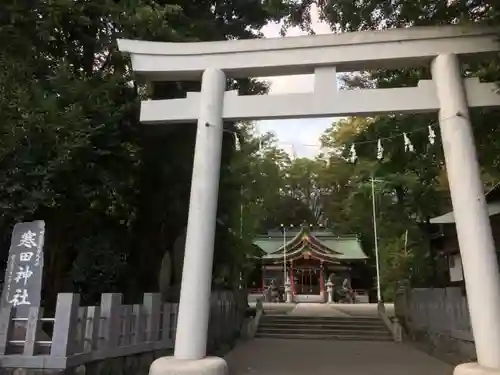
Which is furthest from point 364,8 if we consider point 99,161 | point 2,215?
point 2,215

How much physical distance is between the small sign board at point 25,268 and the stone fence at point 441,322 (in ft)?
22.1

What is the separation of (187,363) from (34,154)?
3340 mm

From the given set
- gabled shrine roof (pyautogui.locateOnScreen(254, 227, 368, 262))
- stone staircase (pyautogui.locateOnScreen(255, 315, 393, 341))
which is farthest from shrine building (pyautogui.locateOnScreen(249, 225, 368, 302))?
stone staircase (pyautogui.locateOnScreen(255, 315, 393, 341))

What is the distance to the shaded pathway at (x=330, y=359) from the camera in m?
7.60

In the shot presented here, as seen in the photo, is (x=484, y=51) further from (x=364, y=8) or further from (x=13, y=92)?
(x=13, y=92)

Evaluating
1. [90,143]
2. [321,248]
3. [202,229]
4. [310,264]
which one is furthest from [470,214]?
[310,264]

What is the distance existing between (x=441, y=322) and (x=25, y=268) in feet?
27.3

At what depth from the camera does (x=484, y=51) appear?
593cm

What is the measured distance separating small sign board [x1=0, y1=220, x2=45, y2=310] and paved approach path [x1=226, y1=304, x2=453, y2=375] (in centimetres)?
343

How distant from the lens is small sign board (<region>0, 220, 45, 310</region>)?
217 inches

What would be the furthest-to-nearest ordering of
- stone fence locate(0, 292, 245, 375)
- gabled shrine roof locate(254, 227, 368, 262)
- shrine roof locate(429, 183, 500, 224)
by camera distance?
gabled shrine roof locate(254, 227, 368, 262) < shrine roof locate(429, 183, 500, 224) < stone fence locate(0, 292, 245, 375)

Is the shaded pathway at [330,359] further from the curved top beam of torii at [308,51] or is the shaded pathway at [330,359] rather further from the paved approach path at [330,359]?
the curved top beam of torii at [308,51]

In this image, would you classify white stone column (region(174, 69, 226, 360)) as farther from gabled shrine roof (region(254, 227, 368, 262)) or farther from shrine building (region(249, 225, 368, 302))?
shrine building (region(249, 225, 368, 302))

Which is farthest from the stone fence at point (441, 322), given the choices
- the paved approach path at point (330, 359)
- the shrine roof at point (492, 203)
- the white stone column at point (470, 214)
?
the white stone column at point (470, 214)
